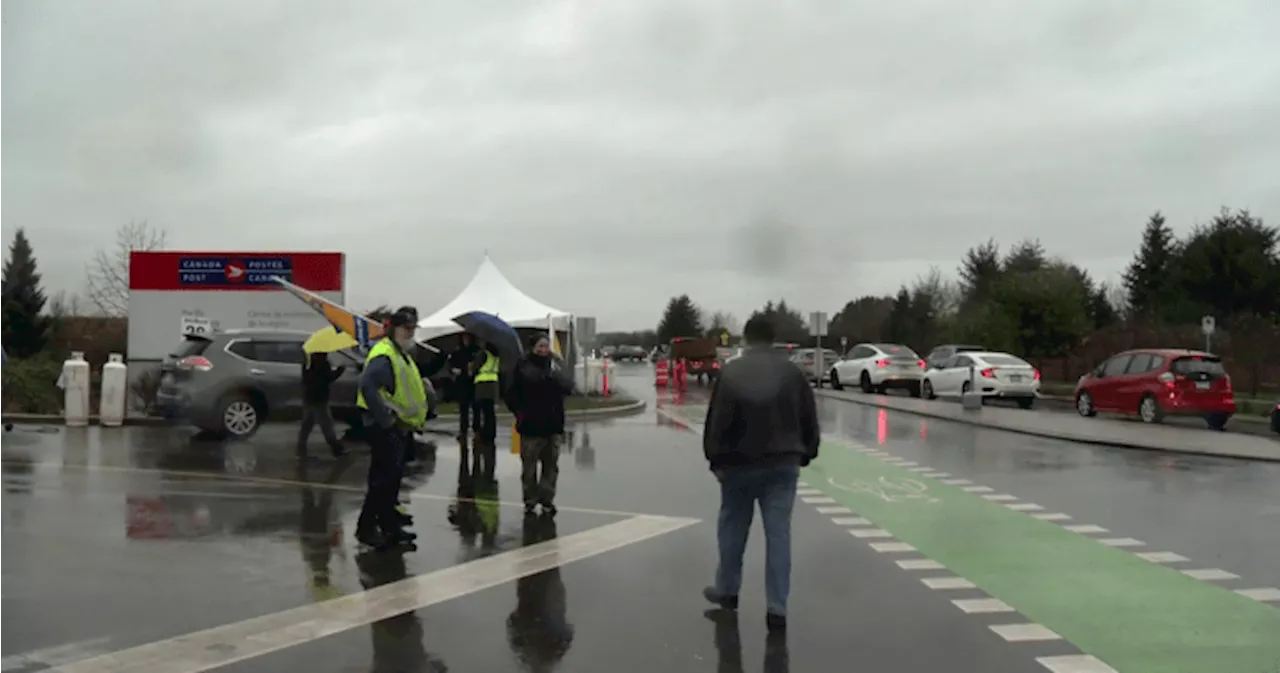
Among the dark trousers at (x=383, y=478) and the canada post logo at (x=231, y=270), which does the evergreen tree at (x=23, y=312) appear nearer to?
the canada post logo at (x=231, y=270)

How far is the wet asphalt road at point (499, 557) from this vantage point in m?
5.92

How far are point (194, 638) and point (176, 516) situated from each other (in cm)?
432

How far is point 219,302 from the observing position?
22.3 m

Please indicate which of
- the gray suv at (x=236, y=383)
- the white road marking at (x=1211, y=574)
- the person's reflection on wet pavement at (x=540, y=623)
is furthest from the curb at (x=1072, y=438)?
the person's reflection on wet pavement at (x=540, y=623)

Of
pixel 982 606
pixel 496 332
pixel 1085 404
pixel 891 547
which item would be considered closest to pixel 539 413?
pixel 496 332

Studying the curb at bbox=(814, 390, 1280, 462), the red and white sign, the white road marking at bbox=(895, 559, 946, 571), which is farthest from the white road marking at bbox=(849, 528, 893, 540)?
the red and white sign

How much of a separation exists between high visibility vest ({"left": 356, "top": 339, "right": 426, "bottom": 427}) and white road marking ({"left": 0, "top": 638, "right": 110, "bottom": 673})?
2.85 metres

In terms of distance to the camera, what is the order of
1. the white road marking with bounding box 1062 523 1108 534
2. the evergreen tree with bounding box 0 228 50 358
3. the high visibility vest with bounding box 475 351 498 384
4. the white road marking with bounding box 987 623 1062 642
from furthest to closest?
the evergreen tree with bounding box 0 228 50 358, the high visibility vest with bounding box 475 351 498 384, the white road marking with bounding box 1062 523 1108 534, the white road marking with bounding box 987 623 1062 642

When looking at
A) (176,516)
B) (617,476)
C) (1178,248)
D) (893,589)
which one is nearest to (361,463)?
(617,476)

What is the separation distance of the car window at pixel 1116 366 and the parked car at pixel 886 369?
398 inches

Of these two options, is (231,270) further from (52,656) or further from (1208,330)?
(1208,330)

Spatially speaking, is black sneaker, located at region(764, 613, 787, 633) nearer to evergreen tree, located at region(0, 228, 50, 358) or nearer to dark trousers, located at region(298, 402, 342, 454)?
dark trousers, located at region(298, 402, 342, 454)

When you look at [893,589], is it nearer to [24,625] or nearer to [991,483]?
[24,625]

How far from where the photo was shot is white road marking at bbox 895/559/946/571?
8.11m
